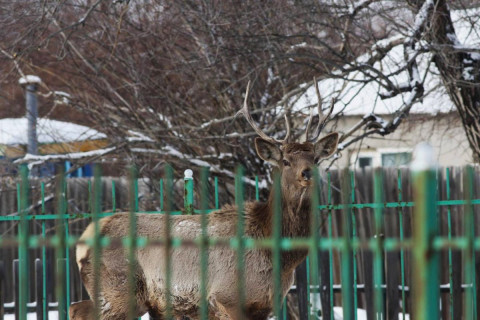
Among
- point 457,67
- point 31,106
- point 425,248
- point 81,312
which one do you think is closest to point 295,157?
point 81,312

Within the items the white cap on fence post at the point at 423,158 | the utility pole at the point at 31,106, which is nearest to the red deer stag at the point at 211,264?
the white cap on fence post at the point at 423,158

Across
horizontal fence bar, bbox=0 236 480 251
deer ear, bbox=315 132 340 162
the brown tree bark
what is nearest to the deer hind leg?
deer ear, bbox=315 132 340 162

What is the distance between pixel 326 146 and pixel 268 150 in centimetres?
60

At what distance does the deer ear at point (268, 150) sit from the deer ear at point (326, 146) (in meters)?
0.38

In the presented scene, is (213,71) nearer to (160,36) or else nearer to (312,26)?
(160,36)

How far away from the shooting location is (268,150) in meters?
6.59

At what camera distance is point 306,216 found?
621 centimetres

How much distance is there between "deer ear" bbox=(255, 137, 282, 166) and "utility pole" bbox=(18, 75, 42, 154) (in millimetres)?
5407

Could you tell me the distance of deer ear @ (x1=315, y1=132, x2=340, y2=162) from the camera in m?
6.62

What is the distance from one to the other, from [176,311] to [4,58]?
5.86 meters

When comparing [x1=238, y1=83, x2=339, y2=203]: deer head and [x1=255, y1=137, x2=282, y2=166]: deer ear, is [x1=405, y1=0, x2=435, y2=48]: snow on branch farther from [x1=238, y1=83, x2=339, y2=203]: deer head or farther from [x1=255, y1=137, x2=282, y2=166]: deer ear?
[x1=255, y1=137, x2=282, y2=166]: deer ear

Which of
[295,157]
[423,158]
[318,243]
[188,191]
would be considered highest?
[295,157]

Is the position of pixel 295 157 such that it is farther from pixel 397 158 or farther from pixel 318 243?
pixel 397 158

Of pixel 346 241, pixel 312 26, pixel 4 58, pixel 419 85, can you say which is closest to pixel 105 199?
pixel 4 58
